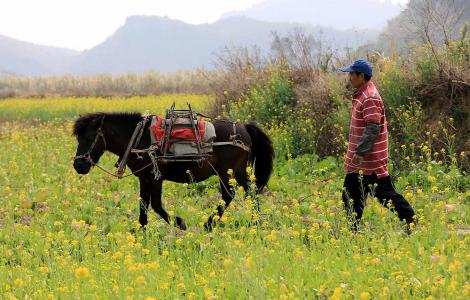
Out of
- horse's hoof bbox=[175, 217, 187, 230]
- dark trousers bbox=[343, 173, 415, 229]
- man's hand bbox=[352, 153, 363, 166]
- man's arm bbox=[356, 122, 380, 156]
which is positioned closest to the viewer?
man's arm bbox=[356, 122, 380, 156]

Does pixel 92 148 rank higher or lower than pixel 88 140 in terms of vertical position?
lower

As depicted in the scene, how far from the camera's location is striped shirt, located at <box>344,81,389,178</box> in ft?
20.9

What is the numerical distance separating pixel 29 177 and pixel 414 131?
774cm

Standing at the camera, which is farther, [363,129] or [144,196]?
[144,196]

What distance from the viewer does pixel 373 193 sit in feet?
20.9

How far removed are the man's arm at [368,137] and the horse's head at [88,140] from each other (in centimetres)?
Result: 347

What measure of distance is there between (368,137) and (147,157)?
2986 millimetres

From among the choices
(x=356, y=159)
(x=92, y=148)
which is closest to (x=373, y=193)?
(x=356, y=159)

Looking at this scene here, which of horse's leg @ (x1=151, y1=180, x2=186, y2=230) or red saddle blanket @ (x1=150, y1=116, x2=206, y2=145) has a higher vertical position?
red saddle blanket @ (x1=150, y1=116, x2=206, y2=145)

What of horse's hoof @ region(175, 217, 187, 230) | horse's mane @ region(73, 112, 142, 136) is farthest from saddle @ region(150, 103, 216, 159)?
horse's hoof @ region(175, 217, 187, 230)

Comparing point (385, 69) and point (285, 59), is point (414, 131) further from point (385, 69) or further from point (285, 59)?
point (285, 59)

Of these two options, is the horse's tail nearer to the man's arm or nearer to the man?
the man

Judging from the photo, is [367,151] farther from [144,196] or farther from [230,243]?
[144,196]

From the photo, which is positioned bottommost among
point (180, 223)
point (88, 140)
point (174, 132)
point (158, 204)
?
point (180, 223)
